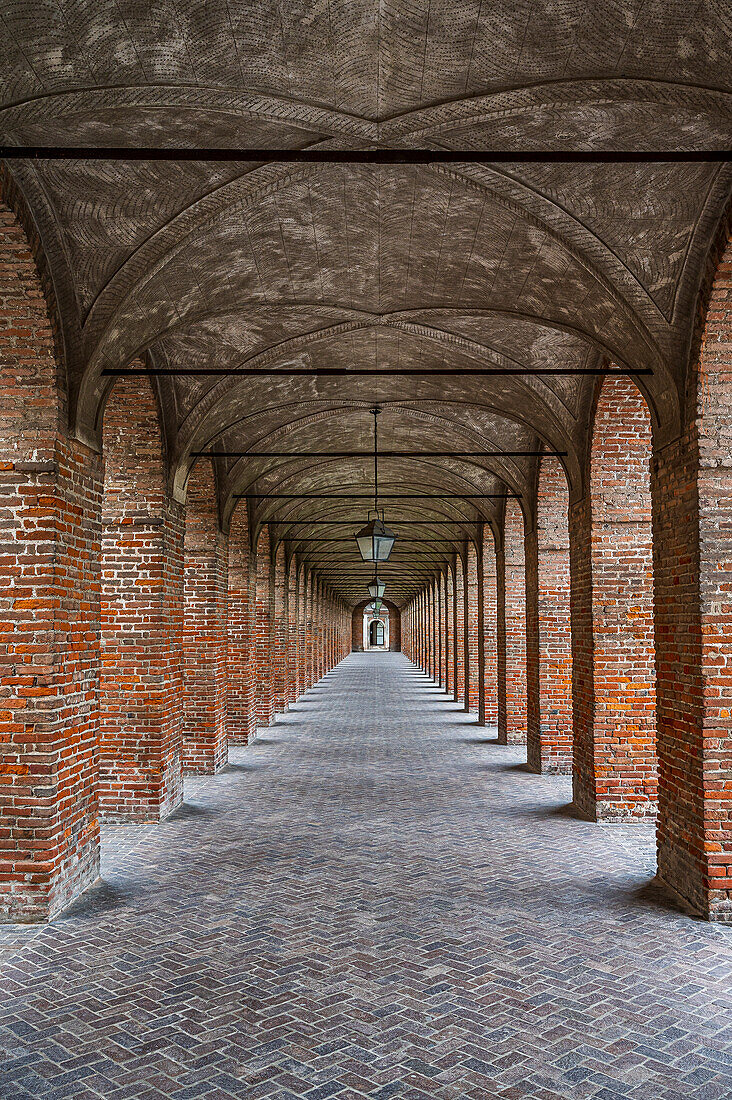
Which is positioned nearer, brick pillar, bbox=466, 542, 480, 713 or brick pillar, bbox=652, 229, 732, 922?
brick pillar, bbox=652, 229, 732, 922

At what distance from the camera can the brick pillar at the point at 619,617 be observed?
8.82 m

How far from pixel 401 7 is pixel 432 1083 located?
4.94 m

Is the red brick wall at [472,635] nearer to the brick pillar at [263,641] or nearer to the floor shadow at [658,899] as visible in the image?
the brick pillar at [263,641]

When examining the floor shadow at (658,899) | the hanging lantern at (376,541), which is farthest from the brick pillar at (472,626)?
the floor shadow at (658,899)

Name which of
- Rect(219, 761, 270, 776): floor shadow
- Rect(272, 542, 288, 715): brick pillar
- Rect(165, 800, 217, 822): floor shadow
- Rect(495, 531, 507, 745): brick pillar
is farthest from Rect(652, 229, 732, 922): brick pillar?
Rect(272, 542, 288, 715): brick pillar

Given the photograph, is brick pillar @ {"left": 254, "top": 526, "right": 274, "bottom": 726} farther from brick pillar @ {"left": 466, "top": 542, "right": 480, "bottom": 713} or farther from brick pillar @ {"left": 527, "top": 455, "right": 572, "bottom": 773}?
brick pillar @ {"left": 527, "top": 455, "right": 572, "bottom": 773}

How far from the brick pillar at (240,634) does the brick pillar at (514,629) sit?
14.7ft

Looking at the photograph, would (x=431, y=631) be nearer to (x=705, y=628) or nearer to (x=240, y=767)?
(x=240, y=767)

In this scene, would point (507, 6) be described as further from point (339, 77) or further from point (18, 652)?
point (18, 652)

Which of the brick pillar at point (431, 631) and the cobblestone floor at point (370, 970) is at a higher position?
the brick pillar at point (431, 631)

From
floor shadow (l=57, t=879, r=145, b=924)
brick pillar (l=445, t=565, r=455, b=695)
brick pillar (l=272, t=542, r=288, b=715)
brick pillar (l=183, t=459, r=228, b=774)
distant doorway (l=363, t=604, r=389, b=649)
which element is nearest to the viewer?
floor shadow (l=57, t=879, r=145, b=924)

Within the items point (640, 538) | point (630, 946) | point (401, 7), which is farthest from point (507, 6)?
point (640, 538)

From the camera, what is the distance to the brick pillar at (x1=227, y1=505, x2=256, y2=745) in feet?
48.6

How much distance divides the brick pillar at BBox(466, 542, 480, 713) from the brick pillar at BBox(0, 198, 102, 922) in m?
14.0
